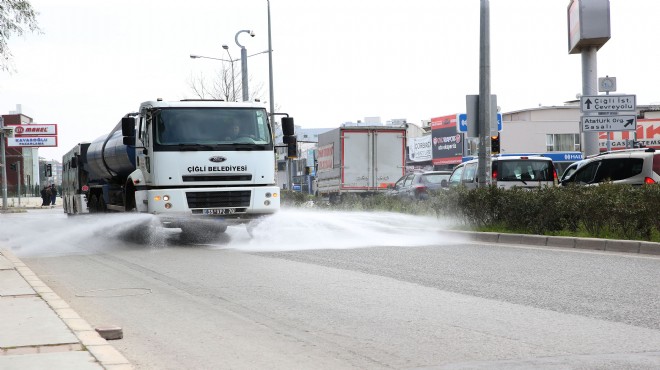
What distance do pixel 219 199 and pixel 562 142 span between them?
223 ft

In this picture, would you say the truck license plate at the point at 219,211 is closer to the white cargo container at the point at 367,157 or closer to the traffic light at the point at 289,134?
the traffic light at the point at 289,134

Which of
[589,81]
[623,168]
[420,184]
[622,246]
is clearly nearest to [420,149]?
[589,81]

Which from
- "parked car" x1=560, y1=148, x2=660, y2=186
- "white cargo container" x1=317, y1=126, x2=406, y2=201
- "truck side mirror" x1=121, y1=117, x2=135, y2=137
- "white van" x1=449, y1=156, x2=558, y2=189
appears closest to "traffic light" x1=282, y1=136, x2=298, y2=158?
"truck side mirror" x1=121, y1=117, x2=135, y2=137

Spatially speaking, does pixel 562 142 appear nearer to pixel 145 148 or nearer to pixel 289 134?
pixel 289 134

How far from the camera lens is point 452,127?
8425 centimetres

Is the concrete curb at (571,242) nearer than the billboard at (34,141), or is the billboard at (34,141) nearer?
the concrete curb at (571,242)

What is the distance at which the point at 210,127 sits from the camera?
16.8m

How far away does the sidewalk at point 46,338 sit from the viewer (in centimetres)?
548

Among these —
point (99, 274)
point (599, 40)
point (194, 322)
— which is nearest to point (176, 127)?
point (99, 274)

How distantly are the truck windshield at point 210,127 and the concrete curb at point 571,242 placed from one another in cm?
458

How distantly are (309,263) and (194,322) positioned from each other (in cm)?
521

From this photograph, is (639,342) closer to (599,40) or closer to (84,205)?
(84,205)

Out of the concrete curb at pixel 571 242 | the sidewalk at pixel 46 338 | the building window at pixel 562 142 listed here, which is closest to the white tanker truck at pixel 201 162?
the concrete curb at pixel 571 242

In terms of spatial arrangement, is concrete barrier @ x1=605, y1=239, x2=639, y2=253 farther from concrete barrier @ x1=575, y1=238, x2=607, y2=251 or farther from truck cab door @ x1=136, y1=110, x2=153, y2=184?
truck cab door @ x1=136, y1=110, x2=153, y2=184
